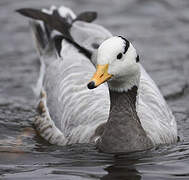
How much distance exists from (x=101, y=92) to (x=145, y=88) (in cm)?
67

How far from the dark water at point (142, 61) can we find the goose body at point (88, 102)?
176 mm

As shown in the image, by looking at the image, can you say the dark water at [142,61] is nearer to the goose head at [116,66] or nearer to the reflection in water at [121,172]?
the reflection in water at [121,172]

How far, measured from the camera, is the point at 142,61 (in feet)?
39.8

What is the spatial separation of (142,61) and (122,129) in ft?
15.0

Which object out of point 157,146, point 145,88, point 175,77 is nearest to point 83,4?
point 175,77

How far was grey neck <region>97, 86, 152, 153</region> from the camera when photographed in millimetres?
7668

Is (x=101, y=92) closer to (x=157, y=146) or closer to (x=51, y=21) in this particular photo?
(x=157, y=146)

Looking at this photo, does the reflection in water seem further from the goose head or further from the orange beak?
the orange beak

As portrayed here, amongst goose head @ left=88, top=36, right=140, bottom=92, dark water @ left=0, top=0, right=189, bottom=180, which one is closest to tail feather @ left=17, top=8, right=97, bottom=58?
dark water @ left=0, top=0, right=189, bottom=180

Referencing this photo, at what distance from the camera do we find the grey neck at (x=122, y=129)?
7.67m

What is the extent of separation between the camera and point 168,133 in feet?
27.3

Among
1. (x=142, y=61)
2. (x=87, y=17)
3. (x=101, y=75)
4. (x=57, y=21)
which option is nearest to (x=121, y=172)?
(x=101, y=75)

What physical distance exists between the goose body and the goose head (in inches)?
0.7

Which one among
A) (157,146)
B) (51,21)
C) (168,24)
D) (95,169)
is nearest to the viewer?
(95,169)
